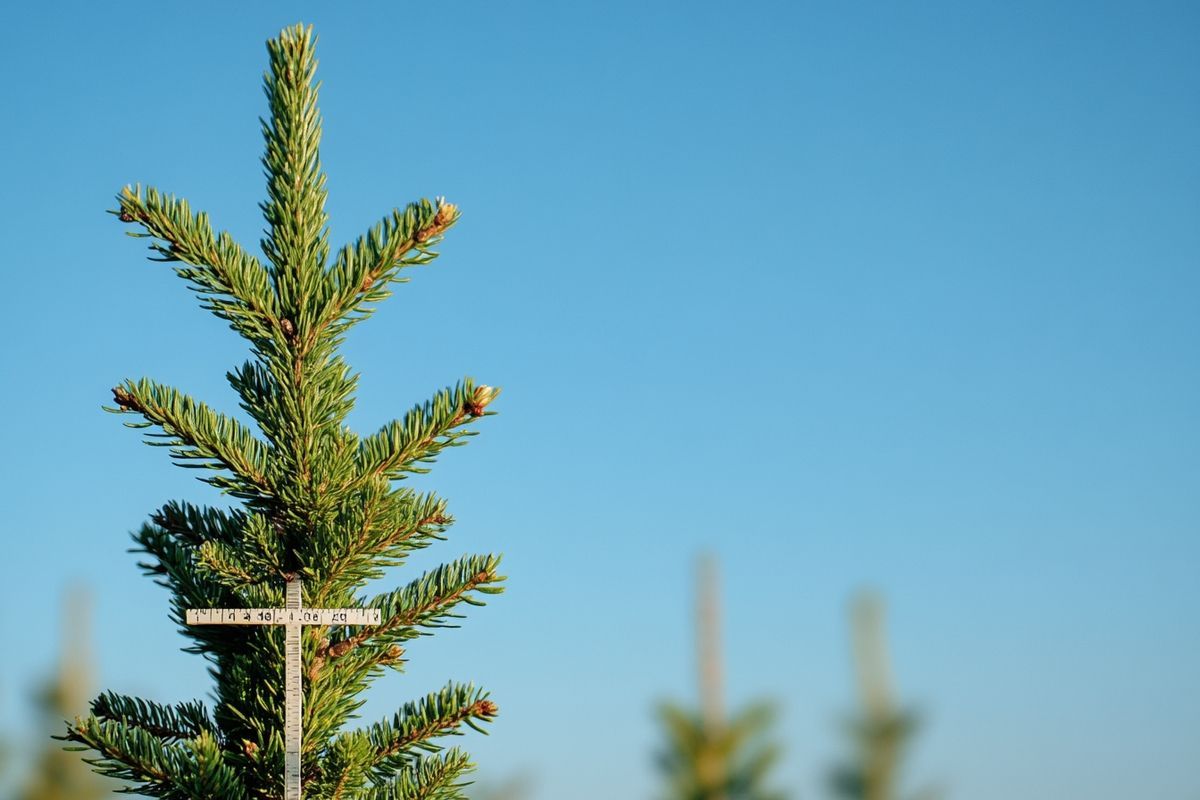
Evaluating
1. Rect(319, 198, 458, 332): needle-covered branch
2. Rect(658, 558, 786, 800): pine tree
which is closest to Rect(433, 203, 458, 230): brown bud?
Rect(319, 198, 458, 332): needle-covered branch

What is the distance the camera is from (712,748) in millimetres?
15570

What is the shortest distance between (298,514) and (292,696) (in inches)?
24.1

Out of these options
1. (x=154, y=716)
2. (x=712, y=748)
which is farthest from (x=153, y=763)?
(x=712, y=748)

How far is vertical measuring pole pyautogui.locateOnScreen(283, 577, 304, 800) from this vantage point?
4.01m

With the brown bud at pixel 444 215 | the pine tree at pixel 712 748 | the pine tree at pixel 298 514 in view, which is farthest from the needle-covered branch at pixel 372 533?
the pine tree at pixel 712 748

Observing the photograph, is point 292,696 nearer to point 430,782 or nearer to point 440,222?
point 430,782

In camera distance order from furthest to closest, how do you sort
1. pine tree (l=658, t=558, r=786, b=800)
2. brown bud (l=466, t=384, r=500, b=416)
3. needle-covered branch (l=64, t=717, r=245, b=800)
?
pine tree (l=658, t=558, r=786, b=800), brown bud (l=466, t=384, r=500, b=416), needle-covered branch (l=64, t=717, r=245, b=800)

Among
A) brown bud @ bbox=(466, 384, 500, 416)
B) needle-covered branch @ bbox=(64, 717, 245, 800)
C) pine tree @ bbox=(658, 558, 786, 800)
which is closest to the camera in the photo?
needle-covered branch @ bbox=(64, 717, 245, 800)

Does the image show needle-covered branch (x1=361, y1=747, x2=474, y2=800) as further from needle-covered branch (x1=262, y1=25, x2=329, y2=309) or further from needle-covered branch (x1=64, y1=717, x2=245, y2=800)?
needle-covered branch (x1=262, y1=25, x2=329, y2=309)

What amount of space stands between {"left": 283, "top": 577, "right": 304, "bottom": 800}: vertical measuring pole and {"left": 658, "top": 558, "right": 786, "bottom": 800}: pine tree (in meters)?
11.8

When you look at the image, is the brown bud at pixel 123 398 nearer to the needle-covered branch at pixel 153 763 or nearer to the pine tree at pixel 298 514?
the pine tree at pixel 298 514

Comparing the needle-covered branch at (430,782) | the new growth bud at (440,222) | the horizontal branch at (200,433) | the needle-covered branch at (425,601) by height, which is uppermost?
the new growth bud at (440,222)

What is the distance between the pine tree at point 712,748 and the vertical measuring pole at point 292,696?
11.8 meters

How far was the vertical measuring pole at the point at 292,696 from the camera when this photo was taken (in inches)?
158
